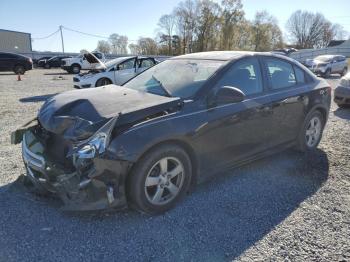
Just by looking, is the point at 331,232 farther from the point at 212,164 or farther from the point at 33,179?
the point at 33,179

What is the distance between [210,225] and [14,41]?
60777mm

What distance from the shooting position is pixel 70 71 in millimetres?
25969

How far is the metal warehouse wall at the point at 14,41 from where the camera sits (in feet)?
173

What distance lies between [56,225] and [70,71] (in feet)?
81.1

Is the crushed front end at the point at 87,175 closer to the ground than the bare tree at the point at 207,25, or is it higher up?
closer to the ground

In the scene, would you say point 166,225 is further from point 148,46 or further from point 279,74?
point 148,46

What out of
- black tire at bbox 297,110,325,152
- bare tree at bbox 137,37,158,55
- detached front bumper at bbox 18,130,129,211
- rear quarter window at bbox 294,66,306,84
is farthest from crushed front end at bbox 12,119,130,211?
bare tree at bbox 137,37,158,55

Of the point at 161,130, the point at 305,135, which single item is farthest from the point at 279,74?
the point at 161,130

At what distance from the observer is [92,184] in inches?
111

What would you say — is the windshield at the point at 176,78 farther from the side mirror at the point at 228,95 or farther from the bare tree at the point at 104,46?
the bare tree at the point at 104,46

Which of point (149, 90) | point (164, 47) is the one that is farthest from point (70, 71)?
point (164, 47)

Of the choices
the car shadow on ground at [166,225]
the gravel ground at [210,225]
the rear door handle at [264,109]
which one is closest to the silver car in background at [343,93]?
the gravel ground at [210,225]

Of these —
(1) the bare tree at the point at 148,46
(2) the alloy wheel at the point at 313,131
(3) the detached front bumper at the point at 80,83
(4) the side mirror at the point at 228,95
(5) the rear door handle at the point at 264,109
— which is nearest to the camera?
(4) the side mirror at the point at 228,95

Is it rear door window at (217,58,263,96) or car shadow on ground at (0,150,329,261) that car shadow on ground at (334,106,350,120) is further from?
rear door window at (217,58,263,96)
